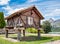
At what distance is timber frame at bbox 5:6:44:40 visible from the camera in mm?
24003

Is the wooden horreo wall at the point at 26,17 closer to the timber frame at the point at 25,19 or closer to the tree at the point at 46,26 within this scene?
the timber frame at the point at 25,19

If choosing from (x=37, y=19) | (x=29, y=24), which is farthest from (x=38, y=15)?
(x=29, y=24)

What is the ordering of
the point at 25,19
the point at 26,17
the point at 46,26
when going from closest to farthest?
the point at 25,19
the point at 26,17
the point at 46,26

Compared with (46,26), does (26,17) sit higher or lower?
higher

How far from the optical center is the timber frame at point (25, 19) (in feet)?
78.8

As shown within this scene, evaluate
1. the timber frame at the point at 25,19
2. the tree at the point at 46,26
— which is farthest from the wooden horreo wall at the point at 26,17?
the tree at the point at 46,26

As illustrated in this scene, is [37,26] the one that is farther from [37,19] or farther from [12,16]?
[12,16]

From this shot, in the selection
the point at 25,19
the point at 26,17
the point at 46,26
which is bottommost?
the point at 46,26

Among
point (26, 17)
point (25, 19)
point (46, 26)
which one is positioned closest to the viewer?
point (25, 19)

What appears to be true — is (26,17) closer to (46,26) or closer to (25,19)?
(25,19)

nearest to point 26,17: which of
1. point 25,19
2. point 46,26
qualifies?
point 25,19

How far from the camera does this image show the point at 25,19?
2442 cm

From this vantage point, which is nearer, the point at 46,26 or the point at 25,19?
the point at 25,19

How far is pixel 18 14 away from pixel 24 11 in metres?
0.85
